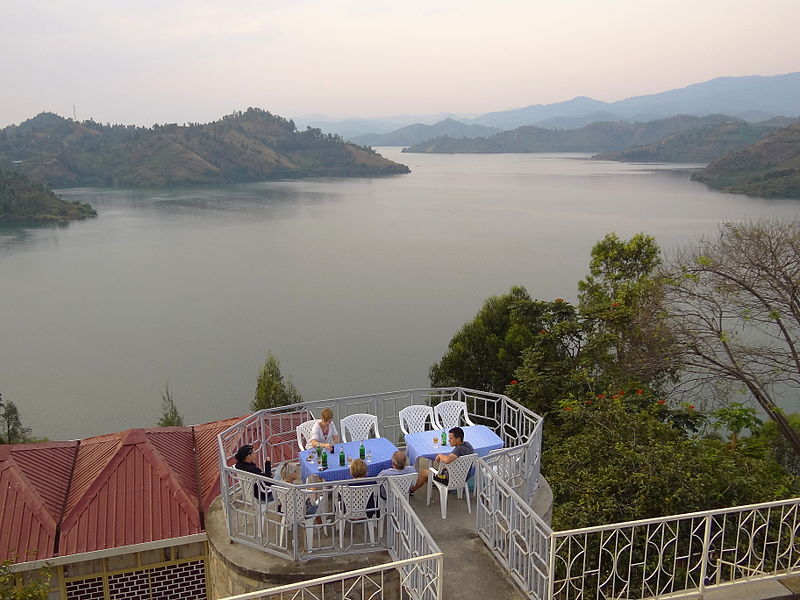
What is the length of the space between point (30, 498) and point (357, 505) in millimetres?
5555

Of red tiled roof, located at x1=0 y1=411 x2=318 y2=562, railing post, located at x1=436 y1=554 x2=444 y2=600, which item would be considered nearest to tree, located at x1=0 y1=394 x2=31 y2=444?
red tiled roof, located at x1=0 y1=411 x2=318 y2=562

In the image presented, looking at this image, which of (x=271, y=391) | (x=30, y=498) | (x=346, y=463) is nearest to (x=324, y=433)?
(x=346, y=463)

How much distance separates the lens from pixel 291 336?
105ft

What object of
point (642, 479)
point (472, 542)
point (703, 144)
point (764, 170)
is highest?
point (703, 144)

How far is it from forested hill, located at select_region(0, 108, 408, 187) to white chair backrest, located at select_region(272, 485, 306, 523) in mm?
143608

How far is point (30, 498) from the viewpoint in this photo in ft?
28.2

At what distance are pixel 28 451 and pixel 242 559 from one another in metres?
5.99

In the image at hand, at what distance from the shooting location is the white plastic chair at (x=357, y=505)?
214 inches

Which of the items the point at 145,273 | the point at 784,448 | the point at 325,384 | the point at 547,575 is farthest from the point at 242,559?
the point at 145,273

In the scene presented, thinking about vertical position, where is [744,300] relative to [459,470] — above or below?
above

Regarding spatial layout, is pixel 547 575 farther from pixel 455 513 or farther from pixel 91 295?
pixel 91 295

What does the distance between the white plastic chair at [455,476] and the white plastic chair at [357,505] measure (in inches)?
29.0

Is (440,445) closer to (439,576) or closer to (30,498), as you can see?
(439,576)

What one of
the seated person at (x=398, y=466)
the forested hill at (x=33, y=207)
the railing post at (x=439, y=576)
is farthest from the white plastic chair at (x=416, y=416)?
the forested hill at (x=33, y=207)
